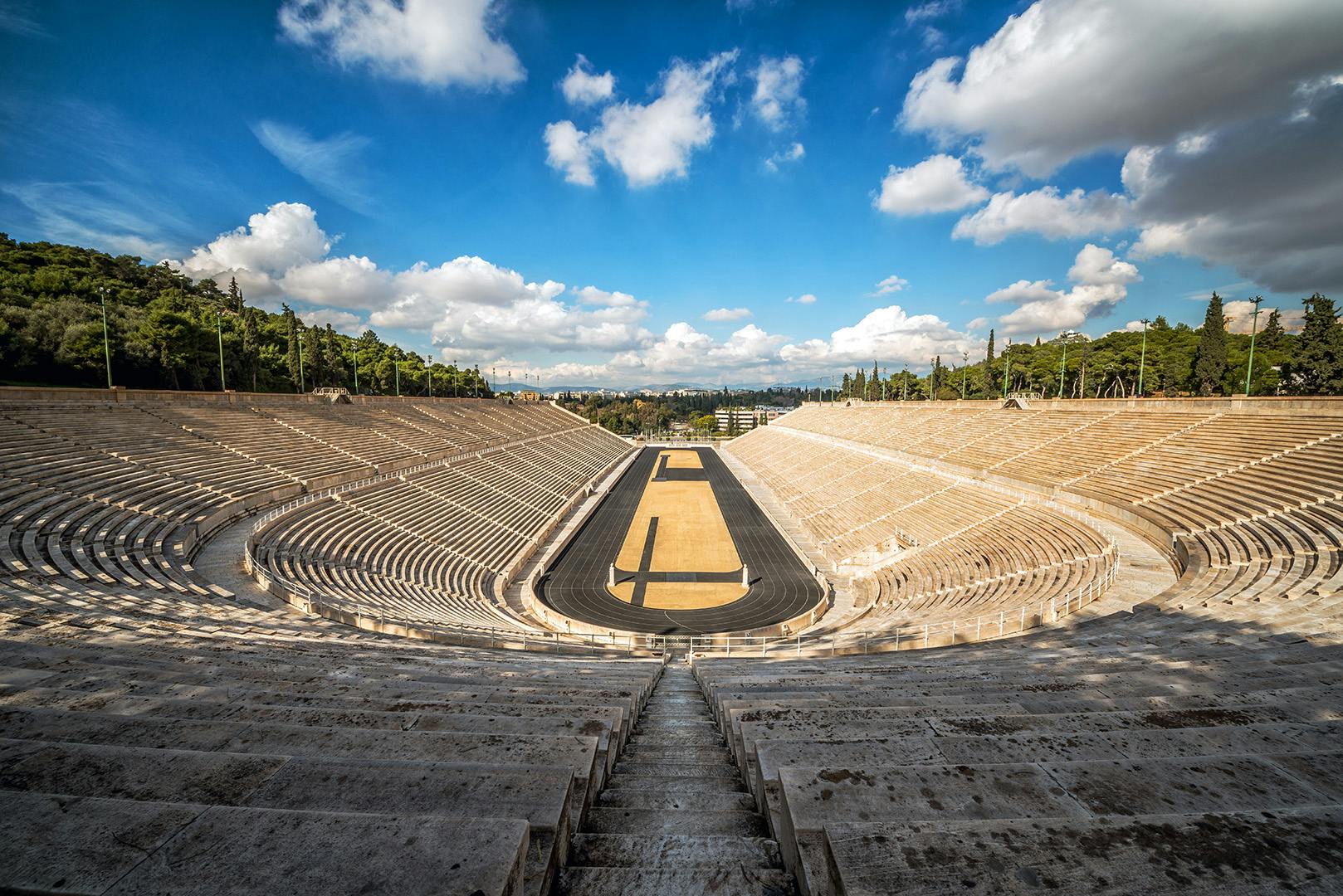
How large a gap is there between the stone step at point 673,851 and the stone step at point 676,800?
659mm

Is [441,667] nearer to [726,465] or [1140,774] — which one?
[1140,774]

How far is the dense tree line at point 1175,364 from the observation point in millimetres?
37938

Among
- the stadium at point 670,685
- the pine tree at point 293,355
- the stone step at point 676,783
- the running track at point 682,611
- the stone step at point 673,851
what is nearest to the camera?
the stadium at point 670,685

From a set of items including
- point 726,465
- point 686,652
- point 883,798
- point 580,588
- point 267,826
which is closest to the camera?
point 267,826

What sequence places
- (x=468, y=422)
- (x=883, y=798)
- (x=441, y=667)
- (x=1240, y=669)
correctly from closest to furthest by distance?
(x=883, y=798)
(x=1240, y=669)
(x=441, y=667)
(x=468, y=422)

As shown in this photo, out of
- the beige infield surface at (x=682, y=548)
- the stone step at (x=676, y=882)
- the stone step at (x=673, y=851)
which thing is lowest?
the beige infield surface at (x=682, y=548)

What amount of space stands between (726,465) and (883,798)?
206 ft

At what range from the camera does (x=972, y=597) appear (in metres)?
15.4

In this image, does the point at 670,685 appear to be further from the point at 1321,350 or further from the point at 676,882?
the point at 1321,350

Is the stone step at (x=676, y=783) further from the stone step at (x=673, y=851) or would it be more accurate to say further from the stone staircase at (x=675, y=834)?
the stone step at (x=673, y=851)

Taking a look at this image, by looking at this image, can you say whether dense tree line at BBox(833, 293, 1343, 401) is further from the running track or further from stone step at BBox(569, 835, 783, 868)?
stone step at BBox(569, 835, 783, 868)

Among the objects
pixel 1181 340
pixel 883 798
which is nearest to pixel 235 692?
pixel 883 798

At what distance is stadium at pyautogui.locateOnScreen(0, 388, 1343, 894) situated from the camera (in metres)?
1.88

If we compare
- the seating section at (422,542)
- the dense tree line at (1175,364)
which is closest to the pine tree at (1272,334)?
the dense tree line at (1175,364)
